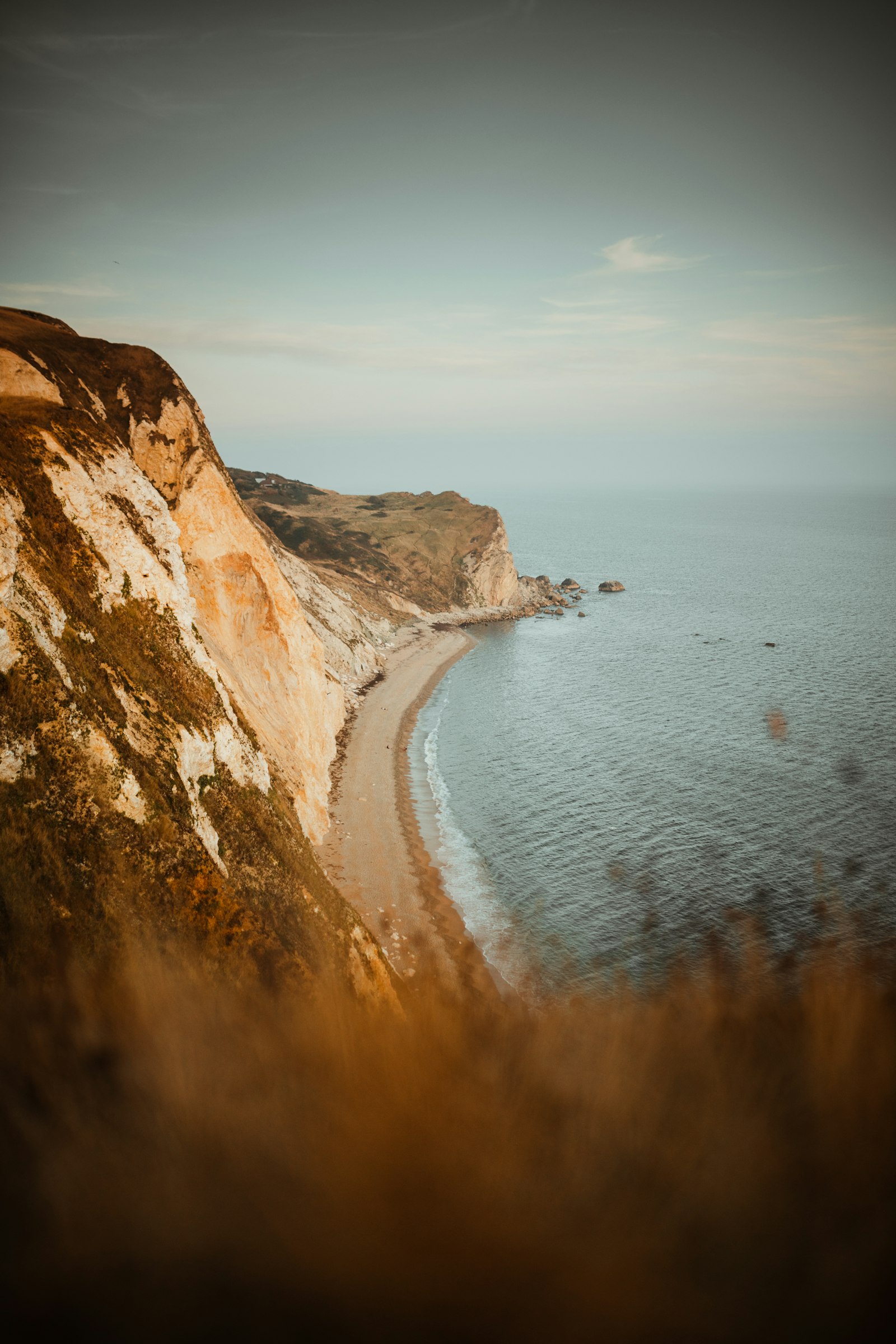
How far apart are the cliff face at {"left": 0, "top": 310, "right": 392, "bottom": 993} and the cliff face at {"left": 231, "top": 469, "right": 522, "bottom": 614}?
2042 inches

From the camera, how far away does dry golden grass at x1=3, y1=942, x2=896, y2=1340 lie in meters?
9.66

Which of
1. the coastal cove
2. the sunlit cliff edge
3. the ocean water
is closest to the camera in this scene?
the sunlit cliff edge

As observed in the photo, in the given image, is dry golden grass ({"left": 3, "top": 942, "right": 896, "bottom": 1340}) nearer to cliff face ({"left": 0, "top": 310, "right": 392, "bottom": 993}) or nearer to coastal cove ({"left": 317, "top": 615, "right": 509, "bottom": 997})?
cliff face ({"left": 0, "top": 310, "right": 392, "bottom": 993})

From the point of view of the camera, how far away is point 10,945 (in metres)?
10.5

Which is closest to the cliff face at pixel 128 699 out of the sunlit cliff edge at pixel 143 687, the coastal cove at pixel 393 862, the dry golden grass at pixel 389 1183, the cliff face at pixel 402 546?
the sunlit cliff edge at pixel 143 687

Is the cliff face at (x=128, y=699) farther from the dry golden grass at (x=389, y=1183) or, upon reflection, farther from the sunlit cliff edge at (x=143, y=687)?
the dry golden grass at (x=389, y=1183)

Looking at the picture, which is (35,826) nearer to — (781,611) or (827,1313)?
(827,1313)

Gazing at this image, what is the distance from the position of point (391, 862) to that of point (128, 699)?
714 inches

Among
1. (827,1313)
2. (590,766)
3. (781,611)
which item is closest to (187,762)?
(827,1313)

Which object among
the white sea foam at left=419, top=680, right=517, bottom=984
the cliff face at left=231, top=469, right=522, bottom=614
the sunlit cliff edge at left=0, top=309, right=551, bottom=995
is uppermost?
the cliff face at left=231, top=469, right=522, bottom=614

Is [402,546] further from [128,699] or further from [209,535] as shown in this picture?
[128,699]

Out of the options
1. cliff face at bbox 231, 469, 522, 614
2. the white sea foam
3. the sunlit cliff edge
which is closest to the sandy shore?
the white sea foam

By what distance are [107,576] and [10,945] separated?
1016 centimetres

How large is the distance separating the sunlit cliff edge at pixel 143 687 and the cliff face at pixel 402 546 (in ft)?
165
